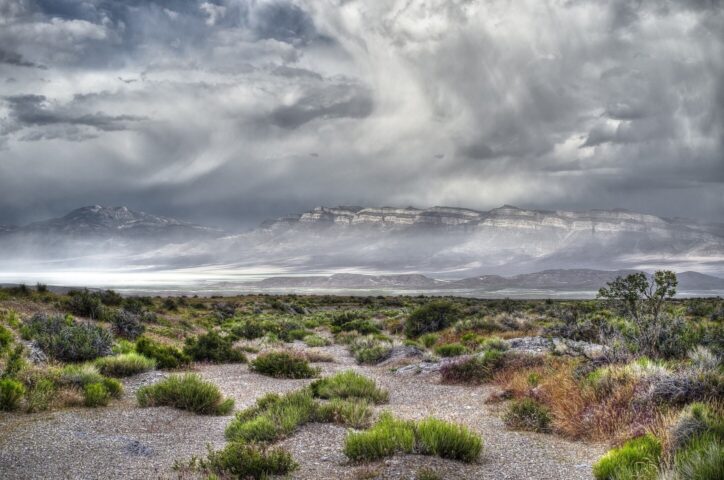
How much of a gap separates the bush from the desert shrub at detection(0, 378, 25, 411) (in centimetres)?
601

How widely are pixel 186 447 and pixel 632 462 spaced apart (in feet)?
23.3

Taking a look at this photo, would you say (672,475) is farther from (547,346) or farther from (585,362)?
(547,346)

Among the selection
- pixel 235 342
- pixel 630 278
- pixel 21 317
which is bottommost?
pixel 235 342

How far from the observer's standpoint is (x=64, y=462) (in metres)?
8.05

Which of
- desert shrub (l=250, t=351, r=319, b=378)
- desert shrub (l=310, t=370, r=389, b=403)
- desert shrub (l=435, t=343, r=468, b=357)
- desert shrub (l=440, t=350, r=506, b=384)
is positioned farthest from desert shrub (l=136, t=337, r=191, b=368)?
desert shrub (l=435, t=343, r=468, b=357)

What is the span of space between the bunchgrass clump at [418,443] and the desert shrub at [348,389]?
4.61 metres

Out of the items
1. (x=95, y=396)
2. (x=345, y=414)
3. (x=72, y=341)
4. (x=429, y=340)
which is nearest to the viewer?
(x=345, y=414)

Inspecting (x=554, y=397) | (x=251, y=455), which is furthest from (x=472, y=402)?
(x=251, y=455)

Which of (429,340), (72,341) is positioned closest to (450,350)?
(429,340)

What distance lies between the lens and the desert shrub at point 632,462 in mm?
6755

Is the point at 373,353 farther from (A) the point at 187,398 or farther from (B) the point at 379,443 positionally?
(B) the point at 379,443

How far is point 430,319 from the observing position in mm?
32906

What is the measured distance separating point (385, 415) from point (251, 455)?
3475mm

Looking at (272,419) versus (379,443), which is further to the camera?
(272,419)
